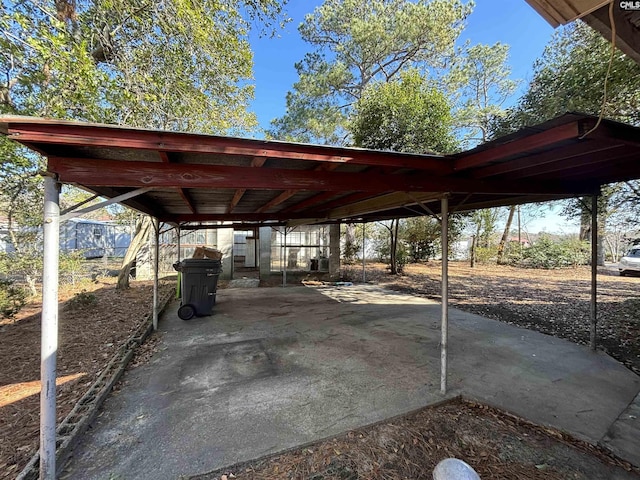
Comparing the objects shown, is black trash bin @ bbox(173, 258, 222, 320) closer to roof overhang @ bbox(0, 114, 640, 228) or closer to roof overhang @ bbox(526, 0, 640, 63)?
roof overhang @ bbox(0, 114, 640, 228)

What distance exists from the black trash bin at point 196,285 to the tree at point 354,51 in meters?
8.84

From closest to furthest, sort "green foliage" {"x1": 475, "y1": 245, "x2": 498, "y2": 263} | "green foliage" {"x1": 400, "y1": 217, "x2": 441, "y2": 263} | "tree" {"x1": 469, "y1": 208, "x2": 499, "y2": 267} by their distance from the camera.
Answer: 1. "green foliage" {"x1": 400, "y1": 217, "x2": 441, "y2": 263}
2. "tree" {"x1": 469, "y1": 208, "x2": 499, "y2": 267}
3. "green foliage" {"x1": 475, "y1": 245, "x2": 498, "y2": 263}

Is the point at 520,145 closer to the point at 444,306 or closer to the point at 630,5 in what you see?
the point at 630,5

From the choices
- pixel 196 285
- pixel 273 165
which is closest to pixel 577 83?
pixel 273 165

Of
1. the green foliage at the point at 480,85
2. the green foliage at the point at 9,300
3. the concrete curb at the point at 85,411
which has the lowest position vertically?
the concrete curb at the point at 85,411

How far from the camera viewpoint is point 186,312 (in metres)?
5.38

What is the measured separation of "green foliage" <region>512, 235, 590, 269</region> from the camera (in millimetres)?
13562

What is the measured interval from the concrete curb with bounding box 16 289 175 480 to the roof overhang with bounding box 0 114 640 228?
185 centimetres

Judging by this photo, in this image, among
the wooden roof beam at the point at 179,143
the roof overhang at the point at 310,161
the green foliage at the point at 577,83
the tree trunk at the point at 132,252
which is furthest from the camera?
the tree trunk at the point at 132,252

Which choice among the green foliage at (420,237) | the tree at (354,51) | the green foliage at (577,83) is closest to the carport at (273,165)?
the green foliage at (577,83)

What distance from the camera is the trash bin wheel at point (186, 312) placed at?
536 cm

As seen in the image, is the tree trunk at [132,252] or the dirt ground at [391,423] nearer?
the dirt ground at [391,423]

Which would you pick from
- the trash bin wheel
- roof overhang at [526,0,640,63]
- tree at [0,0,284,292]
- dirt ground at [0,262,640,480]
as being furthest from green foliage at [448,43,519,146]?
the trash bin wheel

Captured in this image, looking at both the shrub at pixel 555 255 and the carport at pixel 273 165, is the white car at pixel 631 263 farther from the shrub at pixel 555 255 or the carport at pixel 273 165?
the carport at pixel 273 165
